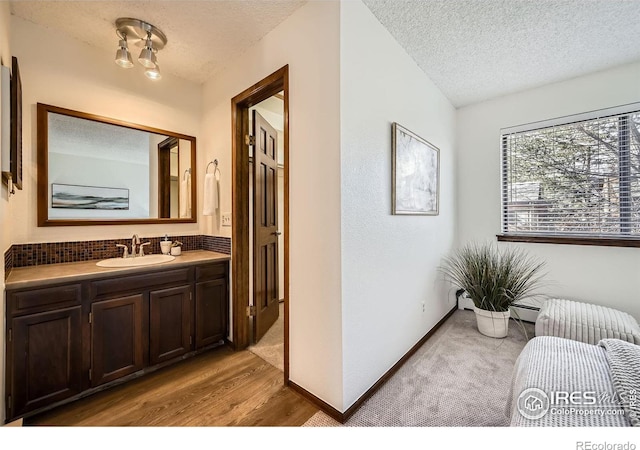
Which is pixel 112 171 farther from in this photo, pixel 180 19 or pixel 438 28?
pixel 438 28

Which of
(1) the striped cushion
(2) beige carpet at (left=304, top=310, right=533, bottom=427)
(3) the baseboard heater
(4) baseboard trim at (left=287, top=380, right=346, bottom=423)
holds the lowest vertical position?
(2) beige carpet at (left=304, top=310, right=533, bottom=427)

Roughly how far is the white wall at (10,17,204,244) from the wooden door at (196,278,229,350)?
694 mm

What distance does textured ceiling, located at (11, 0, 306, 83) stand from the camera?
1.63m

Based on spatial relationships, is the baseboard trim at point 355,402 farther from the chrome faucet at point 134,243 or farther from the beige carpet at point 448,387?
the chrome faucet at point 134,243

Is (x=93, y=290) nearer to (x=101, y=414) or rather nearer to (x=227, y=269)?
(x=101, y=414)

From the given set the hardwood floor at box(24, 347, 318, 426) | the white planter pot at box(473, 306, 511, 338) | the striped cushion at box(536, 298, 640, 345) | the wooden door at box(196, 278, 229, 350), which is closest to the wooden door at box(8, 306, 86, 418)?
the hardwood floor at box(24, 347, 318, 426)

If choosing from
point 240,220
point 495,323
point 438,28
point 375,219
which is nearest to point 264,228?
point 240,220

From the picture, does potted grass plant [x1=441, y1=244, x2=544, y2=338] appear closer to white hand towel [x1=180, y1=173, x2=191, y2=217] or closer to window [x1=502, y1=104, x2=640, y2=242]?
window [x1=502, y1=104, x2=640, y2=242]

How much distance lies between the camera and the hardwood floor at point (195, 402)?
1.46 metres

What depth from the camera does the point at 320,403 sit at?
5.08 ft

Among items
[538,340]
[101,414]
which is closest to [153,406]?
[101,414]

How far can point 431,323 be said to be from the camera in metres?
2.54

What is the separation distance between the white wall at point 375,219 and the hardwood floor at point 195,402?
47 centimetres
